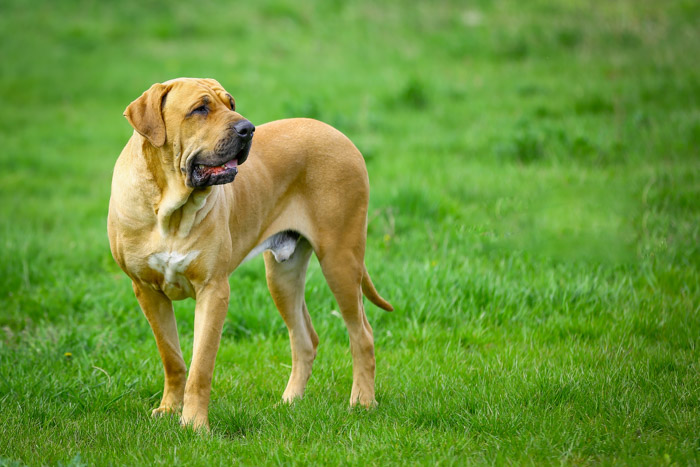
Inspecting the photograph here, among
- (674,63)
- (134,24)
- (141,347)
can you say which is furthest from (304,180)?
(134,24)

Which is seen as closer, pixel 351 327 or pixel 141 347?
pixel 351 327

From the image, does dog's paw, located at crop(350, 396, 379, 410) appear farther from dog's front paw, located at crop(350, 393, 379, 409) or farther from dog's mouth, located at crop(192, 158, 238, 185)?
dog's mouth, located at crop(192, 158, 238, 185)

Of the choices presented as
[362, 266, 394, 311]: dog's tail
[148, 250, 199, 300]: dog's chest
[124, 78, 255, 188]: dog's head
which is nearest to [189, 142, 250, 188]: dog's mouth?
[124, 78, 255, 188]: dog's head

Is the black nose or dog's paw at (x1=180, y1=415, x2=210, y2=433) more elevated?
the black nose

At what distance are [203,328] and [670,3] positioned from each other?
50.4 ft

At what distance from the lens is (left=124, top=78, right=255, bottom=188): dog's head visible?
12.9 ft

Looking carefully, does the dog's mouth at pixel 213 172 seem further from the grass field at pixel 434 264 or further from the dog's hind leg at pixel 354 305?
the grass field at pixel 434 264

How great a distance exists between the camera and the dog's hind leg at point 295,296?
4902mm

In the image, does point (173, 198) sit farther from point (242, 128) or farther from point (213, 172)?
point (242, 128)

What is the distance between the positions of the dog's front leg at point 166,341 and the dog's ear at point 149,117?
35.2 inches

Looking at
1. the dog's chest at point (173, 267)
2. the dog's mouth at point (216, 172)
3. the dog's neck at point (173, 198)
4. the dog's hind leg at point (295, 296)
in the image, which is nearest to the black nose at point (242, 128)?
the dog's mouth at point (216, 172)

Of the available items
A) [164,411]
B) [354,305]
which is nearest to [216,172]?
[354,305]

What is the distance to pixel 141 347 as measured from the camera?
213 inches

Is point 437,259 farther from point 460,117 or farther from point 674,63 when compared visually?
point 674,63
